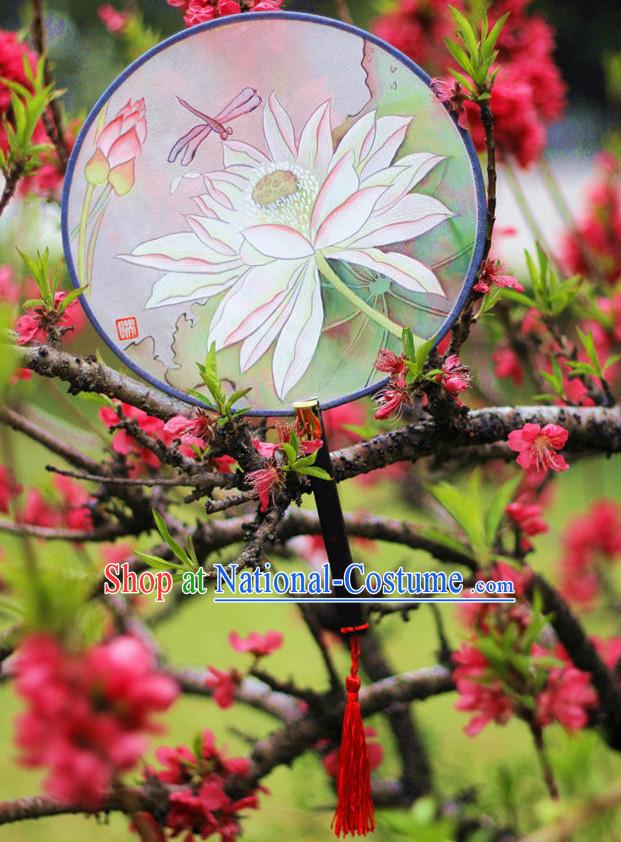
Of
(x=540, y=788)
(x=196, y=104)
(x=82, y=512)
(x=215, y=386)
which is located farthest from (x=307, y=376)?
(x=540, y=788)

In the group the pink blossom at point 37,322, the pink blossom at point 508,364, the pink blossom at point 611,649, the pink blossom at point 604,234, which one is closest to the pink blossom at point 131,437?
the pink blossom at point 37,322

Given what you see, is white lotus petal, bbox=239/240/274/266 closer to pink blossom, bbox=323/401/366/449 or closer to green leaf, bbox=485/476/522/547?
green leaf, bbox=485/476/522/547

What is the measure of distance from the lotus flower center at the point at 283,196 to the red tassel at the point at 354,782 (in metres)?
0.33

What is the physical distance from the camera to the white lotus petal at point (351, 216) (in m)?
0.63

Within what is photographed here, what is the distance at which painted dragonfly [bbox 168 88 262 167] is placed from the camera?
64 centimetres

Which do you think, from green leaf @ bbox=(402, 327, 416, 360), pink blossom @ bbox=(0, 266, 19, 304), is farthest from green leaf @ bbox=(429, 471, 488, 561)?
pink blossom @ bbox=(0, 266, 19, 304)

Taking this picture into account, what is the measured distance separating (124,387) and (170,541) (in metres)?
0.13

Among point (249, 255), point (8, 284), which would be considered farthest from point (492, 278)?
point (8, 284)

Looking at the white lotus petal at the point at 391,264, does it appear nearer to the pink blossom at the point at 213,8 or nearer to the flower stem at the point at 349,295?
the flower stem at the point at 349,295

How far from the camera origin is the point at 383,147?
0.63 metres

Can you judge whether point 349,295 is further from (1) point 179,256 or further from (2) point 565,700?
(2) point 565,700

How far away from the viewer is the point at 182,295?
632mm

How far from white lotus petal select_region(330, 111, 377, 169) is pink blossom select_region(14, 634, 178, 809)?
0.43 meters

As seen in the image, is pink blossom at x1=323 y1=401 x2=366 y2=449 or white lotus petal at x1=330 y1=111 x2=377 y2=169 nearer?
white lotus petal at x1=330 y1=111 x2=377 y2=169
